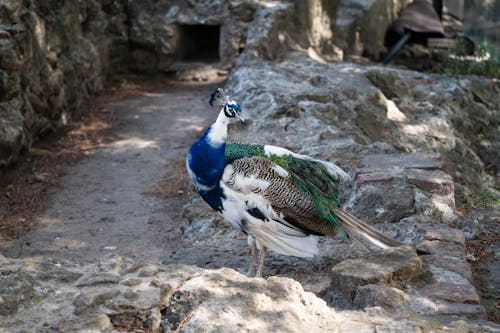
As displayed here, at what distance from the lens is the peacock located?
4105mm

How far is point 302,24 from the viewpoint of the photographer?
11328 millimetres

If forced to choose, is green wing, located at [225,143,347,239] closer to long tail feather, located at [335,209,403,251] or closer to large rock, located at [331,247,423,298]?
long tail feather, located at [335,209,403,251]

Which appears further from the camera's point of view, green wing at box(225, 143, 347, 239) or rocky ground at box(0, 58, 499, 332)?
green wing at box(225, 143, 347, 239)

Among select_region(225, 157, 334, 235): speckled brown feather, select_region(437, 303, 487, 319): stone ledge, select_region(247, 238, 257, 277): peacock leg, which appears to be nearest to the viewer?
select_region(437, 303, 487, 319): stone ledge

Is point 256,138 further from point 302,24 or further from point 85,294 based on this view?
point 302,24

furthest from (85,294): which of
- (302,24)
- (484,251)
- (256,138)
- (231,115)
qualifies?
(302,24)

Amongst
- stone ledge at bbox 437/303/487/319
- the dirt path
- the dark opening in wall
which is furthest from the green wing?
the dark opening in wall

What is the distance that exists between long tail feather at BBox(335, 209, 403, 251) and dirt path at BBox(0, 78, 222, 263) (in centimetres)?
189

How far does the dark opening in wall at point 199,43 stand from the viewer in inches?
470

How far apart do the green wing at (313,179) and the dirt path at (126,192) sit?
1631 mm

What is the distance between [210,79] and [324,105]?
13.0 ft

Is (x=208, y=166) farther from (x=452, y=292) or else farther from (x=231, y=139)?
(x=231, y=139)

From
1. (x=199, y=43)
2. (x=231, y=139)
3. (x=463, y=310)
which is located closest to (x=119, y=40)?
(x=199, y=43)

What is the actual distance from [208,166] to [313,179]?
63cm
